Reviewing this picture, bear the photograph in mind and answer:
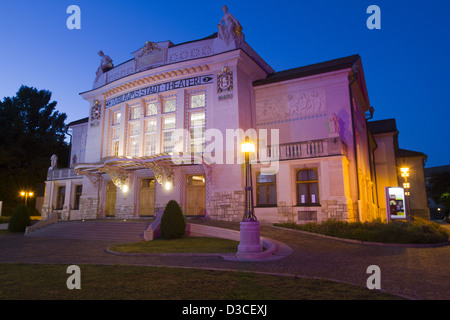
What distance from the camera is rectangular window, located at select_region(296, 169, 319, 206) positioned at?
1878cm

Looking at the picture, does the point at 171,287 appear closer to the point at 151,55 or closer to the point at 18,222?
the point at 18,222

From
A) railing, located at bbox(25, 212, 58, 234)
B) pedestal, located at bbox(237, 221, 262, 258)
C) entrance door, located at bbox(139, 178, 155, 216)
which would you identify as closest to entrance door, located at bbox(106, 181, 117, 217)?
entrance door, located at bbox(139, 178, 155, 216)

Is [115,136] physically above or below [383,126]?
below

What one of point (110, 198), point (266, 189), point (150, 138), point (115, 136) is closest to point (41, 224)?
point (110, 198)

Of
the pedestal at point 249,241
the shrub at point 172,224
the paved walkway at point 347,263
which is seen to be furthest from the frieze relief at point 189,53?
the pedestal at point 249,241

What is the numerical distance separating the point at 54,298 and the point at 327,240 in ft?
36.8

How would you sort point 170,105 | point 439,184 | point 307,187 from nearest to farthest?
point 307,187
point 170,105
point 439,184

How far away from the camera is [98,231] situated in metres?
18.6

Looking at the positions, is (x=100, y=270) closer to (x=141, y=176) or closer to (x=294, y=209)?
(x=294, y=209)

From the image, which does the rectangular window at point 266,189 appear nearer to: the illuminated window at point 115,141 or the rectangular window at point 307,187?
the rectangular window at point 307,187

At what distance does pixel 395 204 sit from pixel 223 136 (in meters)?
11.3

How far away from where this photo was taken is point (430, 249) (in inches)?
449

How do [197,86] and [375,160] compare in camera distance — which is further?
[375,160]
